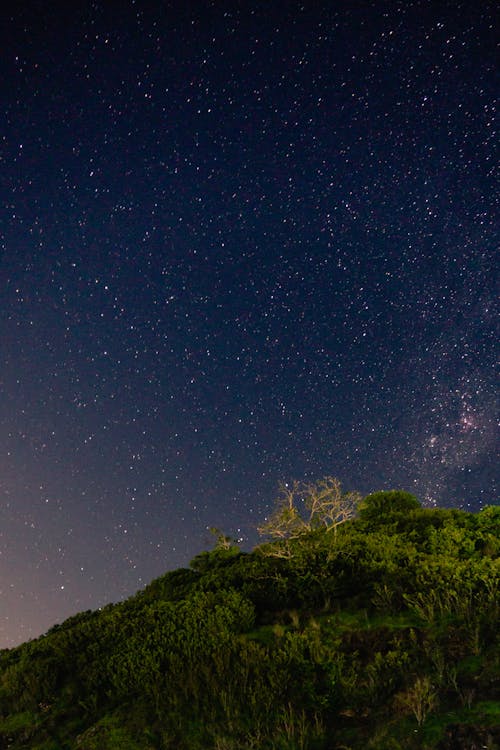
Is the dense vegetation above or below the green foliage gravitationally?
below

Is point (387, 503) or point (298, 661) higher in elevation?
point (387, 503)

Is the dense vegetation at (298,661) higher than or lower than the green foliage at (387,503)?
lower

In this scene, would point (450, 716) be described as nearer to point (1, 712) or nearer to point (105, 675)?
point (105, 675)

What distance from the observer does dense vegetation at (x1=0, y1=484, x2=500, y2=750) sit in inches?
229

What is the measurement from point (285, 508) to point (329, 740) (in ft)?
25.0

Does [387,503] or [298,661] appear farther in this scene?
[387,503]

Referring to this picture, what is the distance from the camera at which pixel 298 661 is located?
7086mm

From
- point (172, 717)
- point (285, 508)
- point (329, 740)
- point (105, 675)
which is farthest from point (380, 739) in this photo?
point (285, 508)

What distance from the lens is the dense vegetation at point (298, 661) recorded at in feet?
19.1

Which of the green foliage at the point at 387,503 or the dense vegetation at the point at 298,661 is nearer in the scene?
the dense vegetation at the point at 298,661

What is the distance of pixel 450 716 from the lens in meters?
5.41

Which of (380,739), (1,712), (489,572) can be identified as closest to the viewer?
(380,739)

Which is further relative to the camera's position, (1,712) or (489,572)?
(1,712)

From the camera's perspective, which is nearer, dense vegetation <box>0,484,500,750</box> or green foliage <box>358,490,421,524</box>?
dense vegetation <box>0,484,500,750</box>
